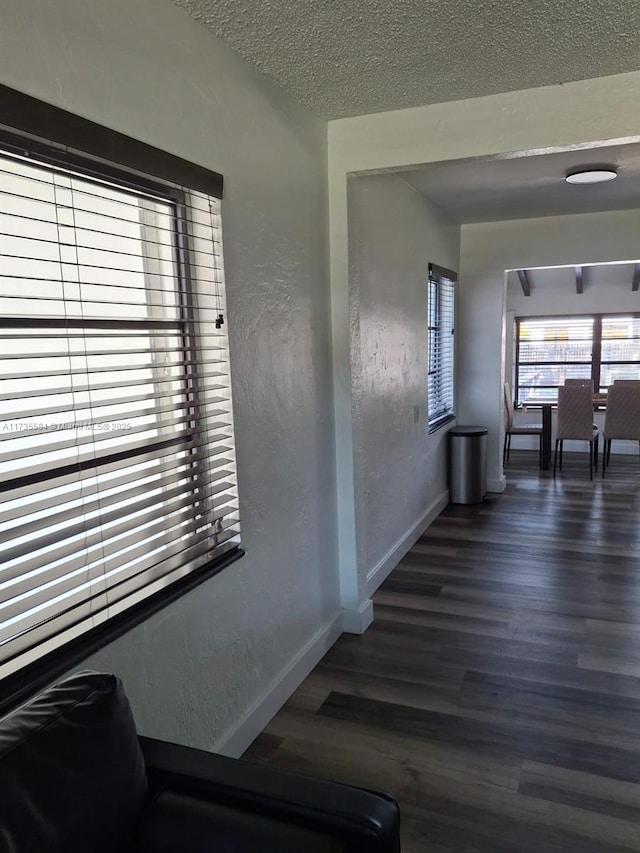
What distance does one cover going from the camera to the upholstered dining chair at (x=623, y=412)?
6.59 metres

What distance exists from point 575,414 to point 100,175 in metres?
6.07

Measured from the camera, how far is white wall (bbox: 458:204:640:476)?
525 cm

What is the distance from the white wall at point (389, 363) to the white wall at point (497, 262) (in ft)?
2.75

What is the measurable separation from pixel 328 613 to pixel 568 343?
6.16 metres

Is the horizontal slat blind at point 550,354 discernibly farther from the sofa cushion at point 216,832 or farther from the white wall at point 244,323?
the sofa cushion at point 216,832

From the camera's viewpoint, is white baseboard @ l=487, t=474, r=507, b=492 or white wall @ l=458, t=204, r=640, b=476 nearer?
white wall @ l=458, t=204, r=640, b=476

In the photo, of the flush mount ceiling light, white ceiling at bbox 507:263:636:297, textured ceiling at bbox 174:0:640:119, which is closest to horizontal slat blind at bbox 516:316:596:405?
white ceiling at bbox 507:263:636:297

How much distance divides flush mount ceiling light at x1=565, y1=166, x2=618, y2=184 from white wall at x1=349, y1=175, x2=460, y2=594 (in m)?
1.01

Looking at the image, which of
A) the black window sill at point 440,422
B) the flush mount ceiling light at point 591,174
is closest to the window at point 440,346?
the black window sill at point 440,422

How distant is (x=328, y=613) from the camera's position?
3.06m

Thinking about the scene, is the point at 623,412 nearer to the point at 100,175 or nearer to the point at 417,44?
the point at 417,44

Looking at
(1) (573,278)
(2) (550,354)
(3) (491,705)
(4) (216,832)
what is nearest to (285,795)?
(4) (216,832)

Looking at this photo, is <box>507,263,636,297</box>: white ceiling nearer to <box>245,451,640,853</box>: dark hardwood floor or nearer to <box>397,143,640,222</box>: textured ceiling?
<box>397,143,640,222</box>: textured ceiling

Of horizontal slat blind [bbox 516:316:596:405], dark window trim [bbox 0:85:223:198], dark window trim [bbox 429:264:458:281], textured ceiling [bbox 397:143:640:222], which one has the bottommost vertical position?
horizontal slat blind [bbox 516:316:596:405]
